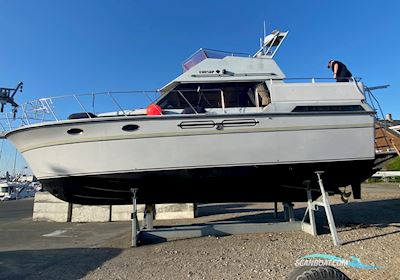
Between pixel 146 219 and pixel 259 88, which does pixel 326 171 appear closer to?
pixel 259 88

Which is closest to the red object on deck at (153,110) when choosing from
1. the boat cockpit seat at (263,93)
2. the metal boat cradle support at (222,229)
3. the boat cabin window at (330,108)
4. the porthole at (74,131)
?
the porthole at (74,131)

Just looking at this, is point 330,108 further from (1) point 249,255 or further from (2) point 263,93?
(1) point 249,255

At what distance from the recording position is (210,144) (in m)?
6.14

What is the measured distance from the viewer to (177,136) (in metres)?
6.09

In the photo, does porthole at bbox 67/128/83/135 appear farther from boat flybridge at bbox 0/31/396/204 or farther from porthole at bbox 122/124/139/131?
porthole at bbox 122/124/139/131

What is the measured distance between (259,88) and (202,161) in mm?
2131

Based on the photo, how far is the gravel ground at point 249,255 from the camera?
423 cm

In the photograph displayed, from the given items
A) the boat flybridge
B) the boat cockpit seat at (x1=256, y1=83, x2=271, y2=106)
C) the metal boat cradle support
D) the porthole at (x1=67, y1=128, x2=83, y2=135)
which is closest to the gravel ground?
the metal boat cradle support

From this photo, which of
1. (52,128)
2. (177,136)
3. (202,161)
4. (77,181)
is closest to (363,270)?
(202,161)

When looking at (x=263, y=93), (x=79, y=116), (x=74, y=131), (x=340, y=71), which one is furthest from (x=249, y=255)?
(x=340, y=71)

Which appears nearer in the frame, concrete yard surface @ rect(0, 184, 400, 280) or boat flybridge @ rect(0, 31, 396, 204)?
concrete yard surface @ rect(0, 184, 400, 280)

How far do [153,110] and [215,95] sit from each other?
1.53m

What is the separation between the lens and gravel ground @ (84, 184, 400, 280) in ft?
13.9

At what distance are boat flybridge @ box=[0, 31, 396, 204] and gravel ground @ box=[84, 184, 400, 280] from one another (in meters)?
1.06
